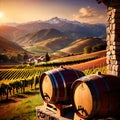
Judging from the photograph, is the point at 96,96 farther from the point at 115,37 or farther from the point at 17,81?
the point at 17,81

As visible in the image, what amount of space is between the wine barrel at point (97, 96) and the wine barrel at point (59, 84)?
2.27 feet

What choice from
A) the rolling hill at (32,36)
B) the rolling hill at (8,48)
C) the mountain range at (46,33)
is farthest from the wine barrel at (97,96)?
the rolling hill at (32,36)

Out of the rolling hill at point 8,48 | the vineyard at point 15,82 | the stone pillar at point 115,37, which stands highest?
the rolling hill at point 8,48

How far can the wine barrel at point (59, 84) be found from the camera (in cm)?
619

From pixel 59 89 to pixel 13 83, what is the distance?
49.6 feet

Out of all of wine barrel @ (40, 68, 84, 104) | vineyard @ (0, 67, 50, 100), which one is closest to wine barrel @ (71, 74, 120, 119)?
wine barrel @ (40, 68, 84, 104)

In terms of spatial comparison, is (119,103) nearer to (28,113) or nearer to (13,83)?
(28,113)

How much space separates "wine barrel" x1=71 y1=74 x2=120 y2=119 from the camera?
5.12m

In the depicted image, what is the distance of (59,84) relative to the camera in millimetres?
6191

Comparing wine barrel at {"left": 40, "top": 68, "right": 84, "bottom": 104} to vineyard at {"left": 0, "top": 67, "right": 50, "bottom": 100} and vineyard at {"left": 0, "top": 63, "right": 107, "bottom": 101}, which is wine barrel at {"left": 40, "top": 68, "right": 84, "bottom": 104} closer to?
vineyard at {"left": 0, "top": 63, "right": 107, "bottom": 101}

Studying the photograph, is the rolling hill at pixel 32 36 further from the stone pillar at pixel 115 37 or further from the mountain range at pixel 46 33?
the stone pillar at pixel 115 37

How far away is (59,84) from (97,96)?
1.27 meters

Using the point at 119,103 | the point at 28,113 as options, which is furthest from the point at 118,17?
the point at 28,113

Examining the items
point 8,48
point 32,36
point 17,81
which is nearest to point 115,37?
point 17,81
